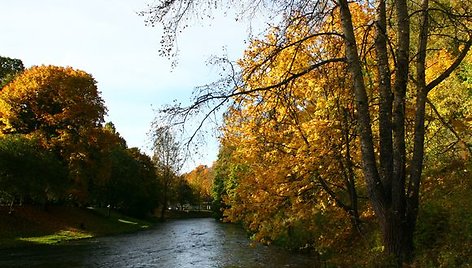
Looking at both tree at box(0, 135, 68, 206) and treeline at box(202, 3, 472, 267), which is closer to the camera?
treeline at box(202, 3, 472, 267)

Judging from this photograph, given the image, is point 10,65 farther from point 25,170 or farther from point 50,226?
point 25,170

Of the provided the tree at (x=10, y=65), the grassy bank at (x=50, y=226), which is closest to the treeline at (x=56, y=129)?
the grassy bank at (x=50, y=226)

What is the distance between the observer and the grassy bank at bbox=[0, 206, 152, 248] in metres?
29.0

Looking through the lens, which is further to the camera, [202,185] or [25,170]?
[202,185]

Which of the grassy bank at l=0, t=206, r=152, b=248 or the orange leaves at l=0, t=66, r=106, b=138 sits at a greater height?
the orange leaves at l=0, t=66, r=106, b=138

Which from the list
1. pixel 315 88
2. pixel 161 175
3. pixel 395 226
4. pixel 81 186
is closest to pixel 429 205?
pixel 315 88

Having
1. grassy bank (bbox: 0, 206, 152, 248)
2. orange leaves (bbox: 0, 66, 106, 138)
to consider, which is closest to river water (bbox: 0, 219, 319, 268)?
grassy bank (bbox: 0, 206, 152, 248)

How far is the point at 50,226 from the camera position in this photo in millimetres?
35125

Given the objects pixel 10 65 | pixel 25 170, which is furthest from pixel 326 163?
pixel 10 65

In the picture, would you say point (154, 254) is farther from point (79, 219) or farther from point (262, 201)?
point (79, 219)

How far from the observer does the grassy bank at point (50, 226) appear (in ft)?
95.1

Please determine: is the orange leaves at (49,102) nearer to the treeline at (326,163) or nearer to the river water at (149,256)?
the river water at (149,256)

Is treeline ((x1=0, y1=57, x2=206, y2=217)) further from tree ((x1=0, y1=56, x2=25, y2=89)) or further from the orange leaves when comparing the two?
tree ((x1=0, y1=56, x2=25, y2=89))

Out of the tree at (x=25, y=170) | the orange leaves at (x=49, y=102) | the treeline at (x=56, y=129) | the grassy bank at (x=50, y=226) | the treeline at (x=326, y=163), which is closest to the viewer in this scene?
the treeline at (x=326, y=163)
